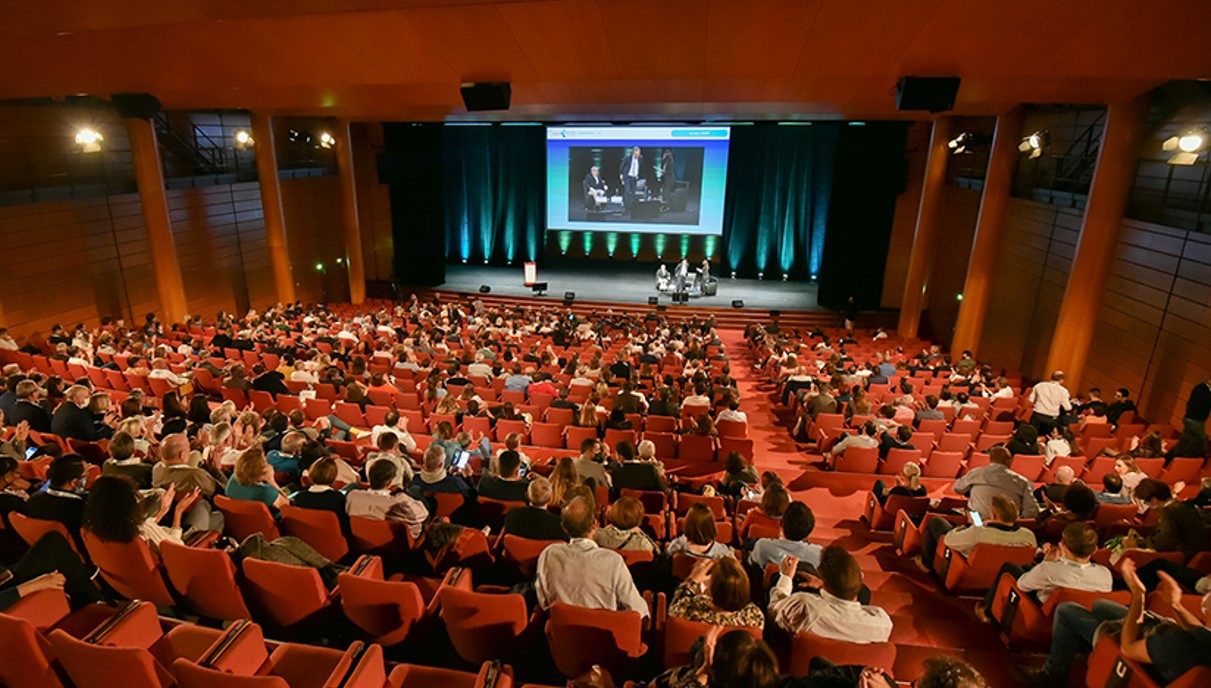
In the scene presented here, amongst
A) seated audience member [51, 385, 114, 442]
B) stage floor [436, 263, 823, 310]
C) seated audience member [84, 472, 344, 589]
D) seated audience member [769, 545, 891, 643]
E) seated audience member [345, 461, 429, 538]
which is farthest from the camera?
stage floor [436, 263, 823, 310]

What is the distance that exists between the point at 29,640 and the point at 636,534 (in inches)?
114

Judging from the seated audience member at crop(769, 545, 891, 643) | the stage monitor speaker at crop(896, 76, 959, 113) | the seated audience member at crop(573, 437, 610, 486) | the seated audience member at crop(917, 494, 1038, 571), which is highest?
the stage monitor speaker at crop(896, 76, 959, 113)

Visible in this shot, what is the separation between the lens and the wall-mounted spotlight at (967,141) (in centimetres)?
1469

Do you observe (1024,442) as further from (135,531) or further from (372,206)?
(372,206)

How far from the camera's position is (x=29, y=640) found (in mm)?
2566

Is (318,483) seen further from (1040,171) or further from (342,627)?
(1040,171)

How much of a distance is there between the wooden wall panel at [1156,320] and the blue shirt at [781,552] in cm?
823

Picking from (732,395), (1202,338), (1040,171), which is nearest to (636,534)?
(732,395)

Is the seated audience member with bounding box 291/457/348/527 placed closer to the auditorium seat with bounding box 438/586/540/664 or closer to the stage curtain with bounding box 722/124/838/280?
the auditorium seat with bounding box 438/586/540/664

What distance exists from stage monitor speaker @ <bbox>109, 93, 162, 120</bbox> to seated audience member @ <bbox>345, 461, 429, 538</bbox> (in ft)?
38.3

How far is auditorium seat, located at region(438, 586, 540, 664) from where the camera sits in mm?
3064

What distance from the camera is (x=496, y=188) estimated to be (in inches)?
914

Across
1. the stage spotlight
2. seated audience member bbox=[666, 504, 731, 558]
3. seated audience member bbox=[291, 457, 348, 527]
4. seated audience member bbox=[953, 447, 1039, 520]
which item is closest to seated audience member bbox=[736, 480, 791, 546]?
seated audience member bbox=[666, 504, 731, 558]

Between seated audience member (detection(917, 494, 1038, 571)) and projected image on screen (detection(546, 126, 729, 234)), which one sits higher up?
projected image on screen (detection(546, 126, 729, 234))
